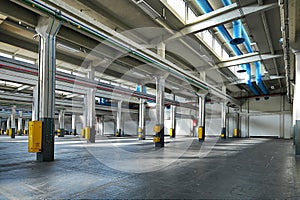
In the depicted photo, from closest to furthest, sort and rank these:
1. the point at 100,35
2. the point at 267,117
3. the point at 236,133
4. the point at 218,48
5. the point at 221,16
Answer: the point at 100,35 < the point at 221,16 < the point at 218,48 < the point at 267,117 < the point at 236,133

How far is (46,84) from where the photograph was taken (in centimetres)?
714

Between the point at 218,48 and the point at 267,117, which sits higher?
the point at 218,48

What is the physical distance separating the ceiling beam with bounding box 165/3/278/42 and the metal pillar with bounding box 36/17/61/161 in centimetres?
595

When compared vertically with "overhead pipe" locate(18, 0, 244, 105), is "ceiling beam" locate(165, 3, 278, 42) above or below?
above

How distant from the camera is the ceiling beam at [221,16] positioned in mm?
8176

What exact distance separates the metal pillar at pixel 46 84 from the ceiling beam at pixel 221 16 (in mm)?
5948

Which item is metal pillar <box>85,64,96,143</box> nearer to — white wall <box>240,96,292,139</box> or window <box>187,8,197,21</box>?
window <box>187,8,197,21</box>

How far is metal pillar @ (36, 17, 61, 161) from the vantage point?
23.2 feet

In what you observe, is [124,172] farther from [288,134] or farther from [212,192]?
[288,134]

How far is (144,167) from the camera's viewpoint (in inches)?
245

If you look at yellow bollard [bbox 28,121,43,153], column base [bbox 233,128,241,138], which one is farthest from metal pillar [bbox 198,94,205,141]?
yellow bollard [bbox 28,121,43,153]

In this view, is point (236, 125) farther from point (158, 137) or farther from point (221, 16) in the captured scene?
point (221, 16)

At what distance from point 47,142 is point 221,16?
852cm

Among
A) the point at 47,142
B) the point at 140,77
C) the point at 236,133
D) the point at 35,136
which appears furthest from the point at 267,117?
the point at 35,136
